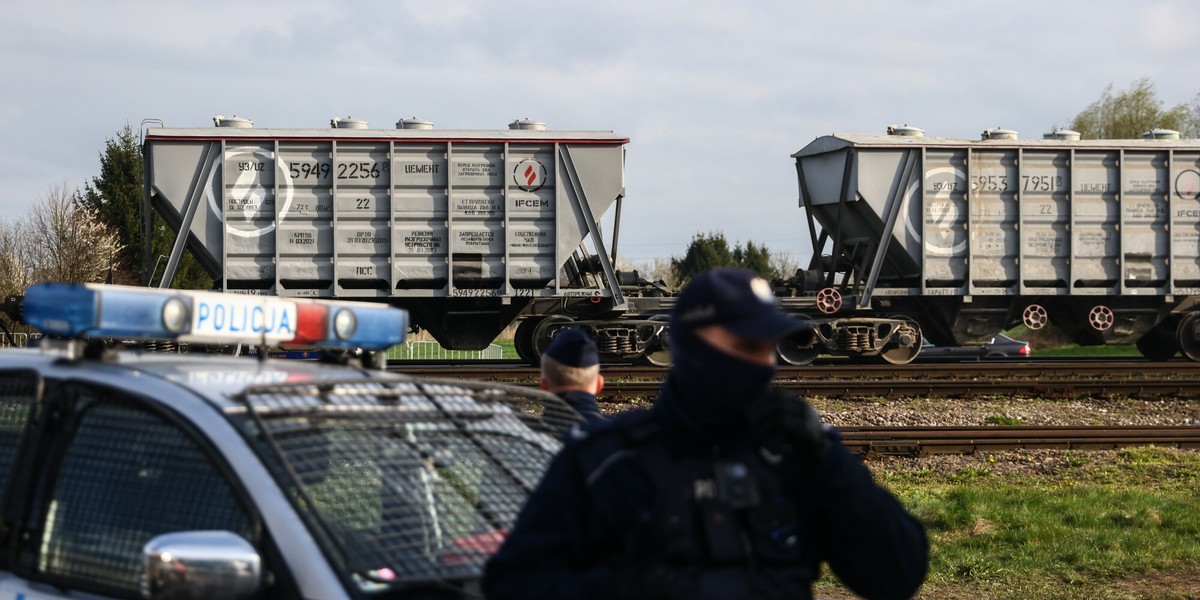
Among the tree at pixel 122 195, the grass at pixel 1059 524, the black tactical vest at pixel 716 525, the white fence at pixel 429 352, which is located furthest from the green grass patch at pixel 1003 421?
the tree at pixel 122 195

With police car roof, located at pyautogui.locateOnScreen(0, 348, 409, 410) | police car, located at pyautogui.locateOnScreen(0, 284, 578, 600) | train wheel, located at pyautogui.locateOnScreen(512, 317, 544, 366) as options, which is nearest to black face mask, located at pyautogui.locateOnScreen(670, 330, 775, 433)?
police car, located at pyautogui.locateOnScreen(0, 284, 578, 600)

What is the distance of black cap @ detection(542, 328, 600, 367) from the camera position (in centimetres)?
440

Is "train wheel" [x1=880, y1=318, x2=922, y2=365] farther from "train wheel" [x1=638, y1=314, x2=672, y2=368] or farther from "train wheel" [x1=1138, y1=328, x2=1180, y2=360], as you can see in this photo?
"train wheel" [x1=1138, y1=328, x2=1180, y2=360]

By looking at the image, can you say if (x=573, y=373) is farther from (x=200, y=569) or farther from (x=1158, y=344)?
(x=1158, y=344)

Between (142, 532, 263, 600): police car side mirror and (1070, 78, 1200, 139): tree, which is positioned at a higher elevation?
(1070, 78, 1200, 139): tree

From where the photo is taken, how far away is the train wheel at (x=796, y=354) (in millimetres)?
18156

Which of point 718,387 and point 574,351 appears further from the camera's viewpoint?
point 574,351

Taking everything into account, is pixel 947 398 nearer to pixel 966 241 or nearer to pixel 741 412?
pixel 966 241

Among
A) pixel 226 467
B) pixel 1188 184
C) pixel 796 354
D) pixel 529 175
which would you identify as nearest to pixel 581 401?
pixel 226 467

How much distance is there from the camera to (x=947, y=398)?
47.1ft

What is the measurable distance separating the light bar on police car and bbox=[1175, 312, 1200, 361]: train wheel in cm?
1843

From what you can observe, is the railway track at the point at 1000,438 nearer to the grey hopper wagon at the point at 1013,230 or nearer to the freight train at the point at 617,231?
the freight train at the point at 617,231

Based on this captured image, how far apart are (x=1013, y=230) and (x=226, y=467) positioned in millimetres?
17639

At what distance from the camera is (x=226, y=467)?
8.60ft
